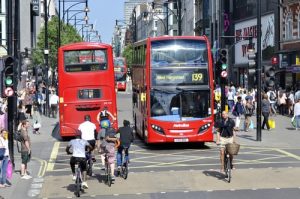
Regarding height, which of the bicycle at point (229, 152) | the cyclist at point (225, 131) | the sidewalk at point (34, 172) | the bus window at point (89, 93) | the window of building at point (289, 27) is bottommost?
the sidewalk at point (34, 172)

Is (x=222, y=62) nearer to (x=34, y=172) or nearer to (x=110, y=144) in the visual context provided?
(x=34, y=172)

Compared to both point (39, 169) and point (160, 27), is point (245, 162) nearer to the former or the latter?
point (39, 169)

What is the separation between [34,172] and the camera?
1866 cm

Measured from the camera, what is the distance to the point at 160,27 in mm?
158875

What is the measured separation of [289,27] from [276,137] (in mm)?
23680

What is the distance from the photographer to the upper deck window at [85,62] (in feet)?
87.0

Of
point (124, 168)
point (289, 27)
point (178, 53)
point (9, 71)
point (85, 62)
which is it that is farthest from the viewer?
point (289, 27)

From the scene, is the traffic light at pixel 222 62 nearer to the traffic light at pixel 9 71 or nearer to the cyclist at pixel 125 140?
the traffic light at pixel 9 71

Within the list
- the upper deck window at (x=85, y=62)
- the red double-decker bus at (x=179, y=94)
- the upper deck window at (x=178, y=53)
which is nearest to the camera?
the red double-decker bus at (x=179, y=94)

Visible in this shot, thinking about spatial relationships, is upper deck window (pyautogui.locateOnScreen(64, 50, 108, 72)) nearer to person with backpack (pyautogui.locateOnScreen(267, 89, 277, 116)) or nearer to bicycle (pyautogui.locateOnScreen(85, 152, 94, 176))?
bicycle (pyautogui.locateOnScreen(85, 152, 94, 176))

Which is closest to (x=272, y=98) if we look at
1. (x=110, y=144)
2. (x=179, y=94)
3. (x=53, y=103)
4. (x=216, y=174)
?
(x=53, y=103)

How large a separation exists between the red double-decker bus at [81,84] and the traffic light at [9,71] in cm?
736

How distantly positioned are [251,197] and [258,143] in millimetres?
11622

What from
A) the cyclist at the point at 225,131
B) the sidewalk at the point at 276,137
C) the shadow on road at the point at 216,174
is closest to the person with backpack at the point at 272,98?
the sidewalk at the point at 276,137
